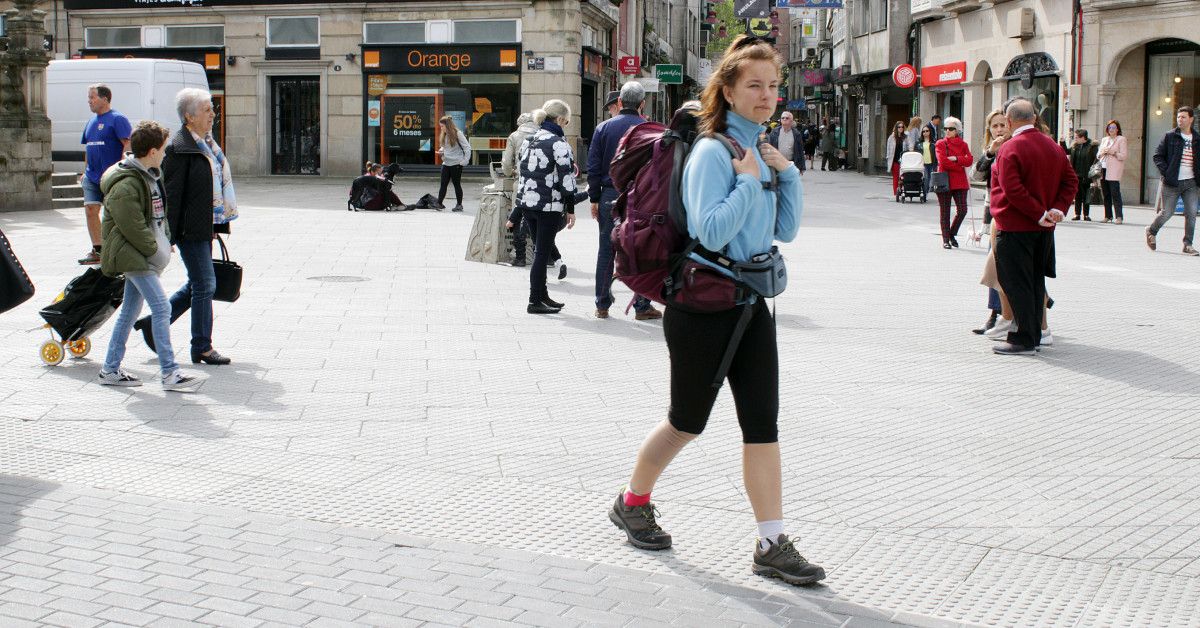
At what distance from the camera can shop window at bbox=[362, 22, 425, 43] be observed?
34656mm

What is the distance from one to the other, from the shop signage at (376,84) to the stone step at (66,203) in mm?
12575

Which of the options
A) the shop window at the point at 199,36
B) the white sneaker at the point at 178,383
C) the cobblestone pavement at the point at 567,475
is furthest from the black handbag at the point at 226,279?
the shop window at the point at 199,36

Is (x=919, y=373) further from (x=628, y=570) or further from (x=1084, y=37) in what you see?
(x=1084, y=37)

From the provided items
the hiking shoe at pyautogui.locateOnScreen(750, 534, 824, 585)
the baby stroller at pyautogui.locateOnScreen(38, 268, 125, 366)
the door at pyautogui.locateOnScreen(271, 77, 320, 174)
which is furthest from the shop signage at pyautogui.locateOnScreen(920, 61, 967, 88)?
the hiking shoe at pyautogui.locateOnScreen(750, 534, 824, 585)

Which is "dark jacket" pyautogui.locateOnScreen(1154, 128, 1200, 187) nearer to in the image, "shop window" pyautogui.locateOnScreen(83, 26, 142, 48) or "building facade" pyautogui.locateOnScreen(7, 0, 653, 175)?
"building facade" pyautogui.locateOnScreen(7, 0, 653, 175)

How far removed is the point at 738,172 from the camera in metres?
4.41

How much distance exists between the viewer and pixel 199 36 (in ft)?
118

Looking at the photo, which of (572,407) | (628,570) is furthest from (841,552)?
(572,407)

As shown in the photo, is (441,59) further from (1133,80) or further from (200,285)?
(200,285)

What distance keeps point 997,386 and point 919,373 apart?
1.73 ft

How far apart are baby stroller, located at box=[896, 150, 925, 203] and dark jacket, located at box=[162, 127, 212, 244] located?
21.1 m

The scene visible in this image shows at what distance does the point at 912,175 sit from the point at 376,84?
14.2 m

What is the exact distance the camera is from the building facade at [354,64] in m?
34.1

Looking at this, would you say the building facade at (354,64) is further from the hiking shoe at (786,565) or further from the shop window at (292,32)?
the hiking shoe at (786,565)
